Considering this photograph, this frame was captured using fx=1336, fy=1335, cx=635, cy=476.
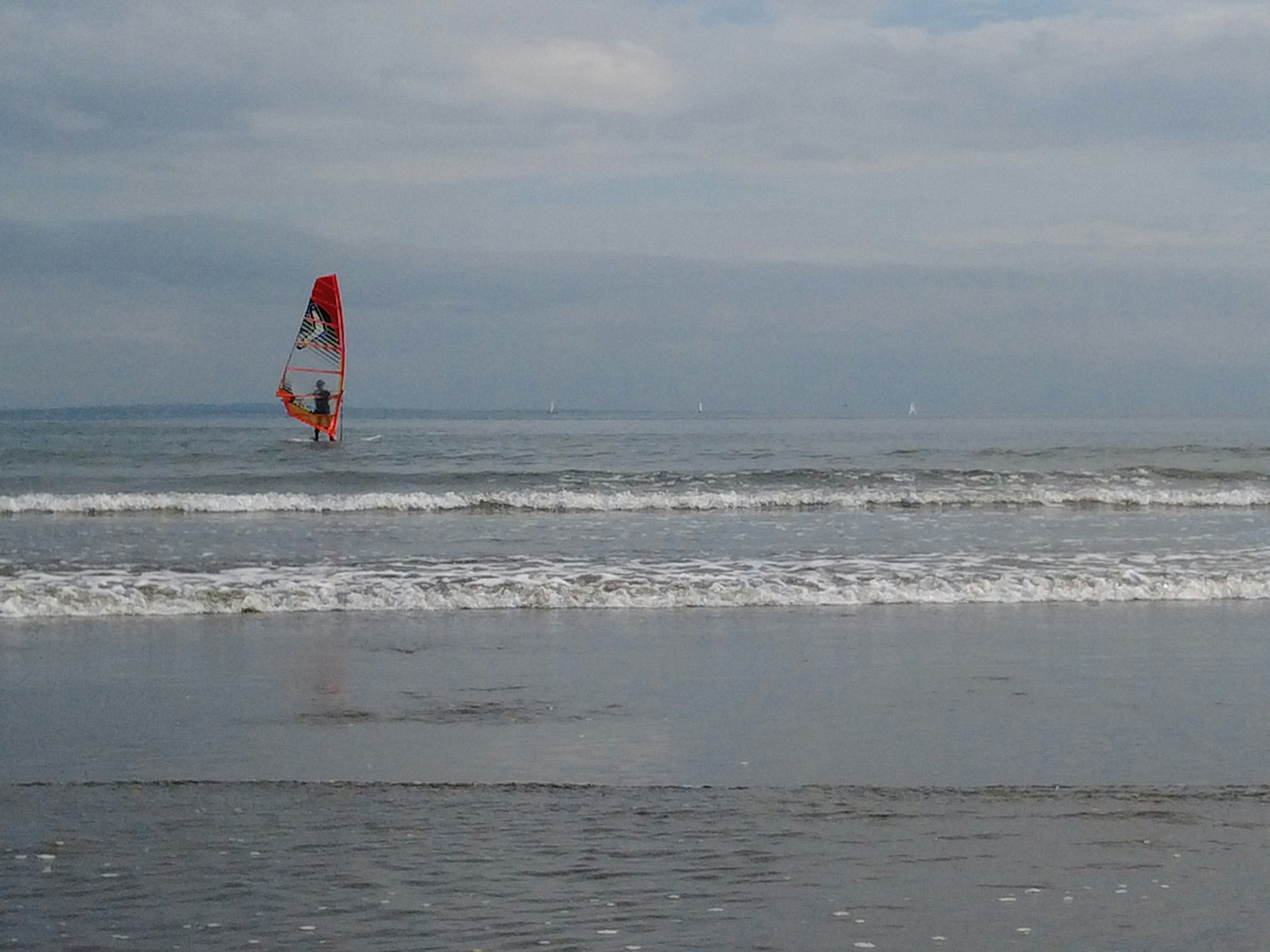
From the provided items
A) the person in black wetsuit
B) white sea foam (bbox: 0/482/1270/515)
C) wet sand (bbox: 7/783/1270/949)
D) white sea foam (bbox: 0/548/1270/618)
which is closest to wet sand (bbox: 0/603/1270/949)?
wet sand (bbox: 7/783/1270/949)

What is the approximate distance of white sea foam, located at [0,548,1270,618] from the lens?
13.2m

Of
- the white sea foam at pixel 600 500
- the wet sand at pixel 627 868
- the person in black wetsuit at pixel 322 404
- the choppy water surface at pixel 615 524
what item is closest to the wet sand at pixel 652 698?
Answer: the wet sand at pixel 627 868

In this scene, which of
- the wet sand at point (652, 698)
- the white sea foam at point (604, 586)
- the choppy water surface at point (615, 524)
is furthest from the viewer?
the choppy water surface at point (615, 524)

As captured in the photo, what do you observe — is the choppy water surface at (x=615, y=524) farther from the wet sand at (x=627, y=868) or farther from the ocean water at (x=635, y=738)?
the wet sand at (x=627, y=868)

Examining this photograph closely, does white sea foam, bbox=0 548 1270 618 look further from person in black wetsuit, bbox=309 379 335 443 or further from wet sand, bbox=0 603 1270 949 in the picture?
person in black wetsuit, bbox=309 379 335 443

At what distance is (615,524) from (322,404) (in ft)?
82.4

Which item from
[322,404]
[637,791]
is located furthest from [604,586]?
[322,404]

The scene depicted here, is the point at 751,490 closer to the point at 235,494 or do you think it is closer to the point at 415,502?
the point at 415,502

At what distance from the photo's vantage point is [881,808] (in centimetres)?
619

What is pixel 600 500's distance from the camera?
1031 inches

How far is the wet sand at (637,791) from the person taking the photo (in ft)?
15.7

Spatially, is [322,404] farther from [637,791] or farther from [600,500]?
[637,791]

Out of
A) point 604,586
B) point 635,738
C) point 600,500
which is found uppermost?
point 600,500

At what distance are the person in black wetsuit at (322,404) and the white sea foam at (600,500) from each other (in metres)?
17.0
